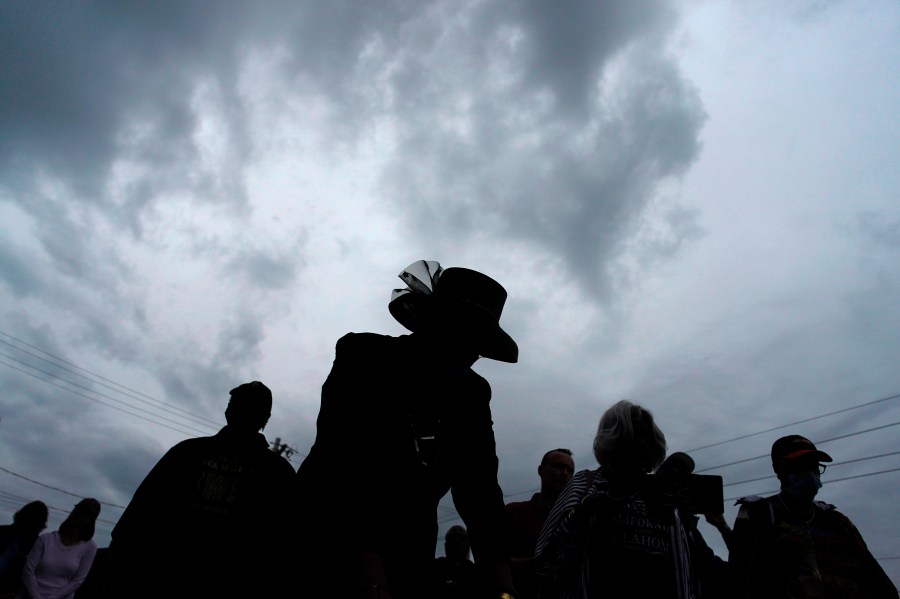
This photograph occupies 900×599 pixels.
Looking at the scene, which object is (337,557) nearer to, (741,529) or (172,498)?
(172,498)

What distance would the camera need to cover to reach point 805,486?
3.94 m

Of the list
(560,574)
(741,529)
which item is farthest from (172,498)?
(741,529)

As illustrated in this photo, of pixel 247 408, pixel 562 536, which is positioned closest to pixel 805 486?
pixel 562 536

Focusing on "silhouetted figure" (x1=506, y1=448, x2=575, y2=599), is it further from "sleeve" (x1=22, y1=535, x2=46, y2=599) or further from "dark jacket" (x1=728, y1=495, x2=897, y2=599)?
"sleeve" (x1=22, y1=535, x2=46, y2=599)

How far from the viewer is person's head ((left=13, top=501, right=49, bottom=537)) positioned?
Answer: 570cm

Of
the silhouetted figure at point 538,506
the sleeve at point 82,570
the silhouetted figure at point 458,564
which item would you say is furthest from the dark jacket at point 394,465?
the sleeve at point 82,570

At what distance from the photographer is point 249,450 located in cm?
305

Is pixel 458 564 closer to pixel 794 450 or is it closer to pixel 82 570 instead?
pixel 794 450

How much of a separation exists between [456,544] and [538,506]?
89.2 inches

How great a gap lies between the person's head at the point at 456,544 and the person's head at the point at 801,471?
3.43 meters

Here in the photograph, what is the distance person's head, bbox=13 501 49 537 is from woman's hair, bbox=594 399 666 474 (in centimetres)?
600

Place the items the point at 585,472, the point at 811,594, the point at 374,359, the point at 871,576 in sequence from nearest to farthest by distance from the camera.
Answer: the point at 374,359, the point at 585,472, the point at 811,594, the point at 871,576

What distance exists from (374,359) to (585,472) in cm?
156

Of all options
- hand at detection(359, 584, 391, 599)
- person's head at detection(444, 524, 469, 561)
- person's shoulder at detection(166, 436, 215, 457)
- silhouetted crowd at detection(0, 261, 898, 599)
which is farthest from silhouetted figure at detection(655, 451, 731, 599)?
person's head at detection(444, 524, 469, 561)
